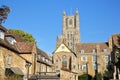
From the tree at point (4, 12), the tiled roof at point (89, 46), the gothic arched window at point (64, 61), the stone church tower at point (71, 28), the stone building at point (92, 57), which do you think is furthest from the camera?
the stone church tower at point (71, 28)

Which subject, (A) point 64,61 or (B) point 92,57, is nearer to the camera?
(A) point 64,61

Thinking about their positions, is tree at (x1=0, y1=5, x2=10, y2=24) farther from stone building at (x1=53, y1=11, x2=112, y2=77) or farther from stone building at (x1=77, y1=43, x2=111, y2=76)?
stone building at (x1=77, y1=43, x2=111, y2=76)

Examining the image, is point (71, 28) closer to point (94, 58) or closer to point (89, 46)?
point (89, 46)

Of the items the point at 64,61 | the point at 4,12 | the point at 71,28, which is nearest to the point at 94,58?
the point at 64,61

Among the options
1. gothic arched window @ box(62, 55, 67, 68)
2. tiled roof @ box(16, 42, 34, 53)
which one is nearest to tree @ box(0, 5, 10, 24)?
tiled roof @ box(16, 42, 34, 53)

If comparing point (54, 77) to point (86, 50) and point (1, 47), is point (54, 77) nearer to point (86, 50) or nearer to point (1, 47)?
point (1, 47)

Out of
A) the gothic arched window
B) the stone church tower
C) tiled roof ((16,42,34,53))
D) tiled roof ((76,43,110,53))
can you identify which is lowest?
the gothic arched window

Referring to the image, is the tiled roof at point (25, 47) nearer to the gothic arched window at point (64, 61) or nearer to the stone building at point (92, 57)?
the gothic arched window at point (64, 61)

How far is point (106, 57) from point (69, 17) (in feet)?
168

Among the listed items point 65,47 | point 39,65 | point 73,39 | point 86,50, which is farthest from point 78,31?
point 39,65

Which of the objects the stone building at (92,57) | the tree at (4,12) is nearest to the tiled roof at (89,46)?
the stone building at (92,57)

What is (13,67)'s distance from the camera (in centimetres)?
3775

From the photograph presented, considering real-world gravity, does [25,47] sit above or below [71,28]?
below

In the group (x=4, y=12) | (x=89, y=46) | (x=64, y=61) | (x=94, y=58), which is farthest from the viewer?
(x=89, y=46)
